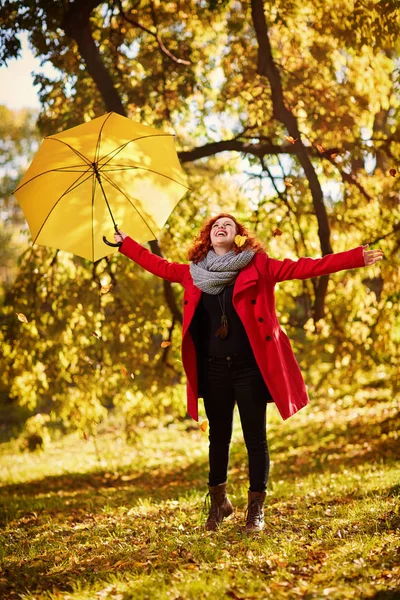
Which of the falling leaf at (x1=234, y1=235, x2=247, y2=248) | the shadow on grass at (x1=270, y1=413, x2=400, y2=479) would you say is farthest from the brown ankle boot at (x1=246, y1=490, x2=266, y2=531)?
the shadow on grass at (x1=270, y1=413, x2=400, y2=479)

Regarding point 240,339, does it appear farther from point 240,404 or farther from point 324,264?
point 324,264

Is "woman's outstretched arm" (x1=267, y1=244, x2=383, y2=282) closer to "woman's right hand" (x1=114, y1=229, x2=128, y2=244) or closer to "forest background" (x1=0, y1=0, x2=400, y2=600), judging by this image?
"woman's right hand" (x1=114, y1=229, x2=128, y2=244)

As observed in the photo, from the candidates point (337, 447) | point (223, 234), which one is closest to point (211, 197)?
point (337, 447)

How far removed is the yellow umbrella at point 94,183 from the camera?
178 inches

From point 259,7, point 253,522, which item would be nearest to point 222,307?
point 253,522

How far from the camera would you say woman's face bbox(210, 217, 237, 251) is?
417 cm

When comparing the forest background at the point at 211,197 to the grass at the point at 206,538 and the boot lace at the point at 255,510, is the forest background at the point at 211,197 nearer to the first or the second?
the grass at the point at 206,538

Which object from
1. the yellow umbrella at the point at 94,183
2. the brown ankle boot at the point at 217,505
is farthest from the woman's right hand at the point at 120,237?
the brown ankle boot at the point at 217,505

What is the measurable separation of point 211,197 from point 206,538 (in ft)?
18.9

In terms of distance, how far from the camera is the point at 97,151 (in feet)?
15.1

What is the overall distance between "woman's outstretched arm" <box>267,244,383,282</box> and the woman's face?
294 mm

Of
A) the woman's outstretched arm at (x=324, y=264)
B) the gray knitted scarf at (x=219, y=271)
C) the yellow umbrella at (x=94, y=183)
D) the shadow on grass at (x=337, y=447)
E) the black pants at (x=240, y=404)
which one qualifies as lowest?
the shadow on grass at (x=337, y=447)

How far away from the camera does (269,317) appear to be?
13.3ft

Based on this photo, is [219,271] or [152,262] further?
[152,262]
